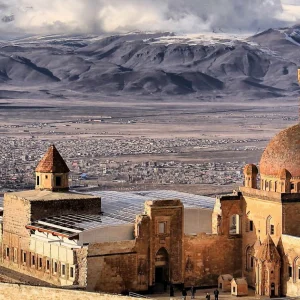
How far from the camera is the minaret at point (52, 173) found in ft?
181

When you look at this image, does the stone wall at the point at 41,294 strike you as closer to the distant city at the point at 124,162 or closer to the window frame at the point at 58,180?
the window frame at the point at 58,180

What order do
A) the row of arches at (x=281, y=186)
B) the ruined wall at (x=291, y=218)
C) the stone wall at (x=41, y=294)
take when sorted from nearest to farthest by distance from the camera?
the stone wall at (x=41, y=294), the ruined wall at (x=291, y=218), the row of arches at (x=281, y=186)

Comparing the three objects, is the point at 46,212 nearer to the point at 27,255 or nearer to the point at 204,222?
the point at 27,255

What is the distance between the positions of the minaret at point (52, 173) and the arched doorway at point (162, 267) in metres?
6.64

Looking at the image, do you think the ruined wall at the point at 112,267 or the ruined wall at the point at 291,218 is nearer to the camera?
the ruined wall at the point at 112,267

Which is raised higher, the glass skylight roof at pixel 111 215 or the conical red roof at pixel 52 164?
the conical red roof at pixel 52 164

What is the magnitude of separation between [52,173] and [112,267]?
724cm

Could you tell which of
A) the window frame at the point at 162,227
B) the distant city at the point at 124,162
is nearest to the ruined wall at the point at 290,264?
the window frame at the point at 162,227

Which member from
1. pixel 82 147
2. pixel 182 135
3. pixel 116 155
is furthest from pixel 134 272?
pixel 182 135

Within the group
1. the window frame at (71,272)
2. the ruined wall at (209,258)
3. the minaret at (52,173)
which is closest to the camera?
the window frame at (71,272)

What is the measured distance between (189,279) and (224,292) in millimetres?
1642

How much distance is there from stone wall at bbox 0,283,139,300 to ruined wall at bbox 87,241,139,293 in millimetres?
2169

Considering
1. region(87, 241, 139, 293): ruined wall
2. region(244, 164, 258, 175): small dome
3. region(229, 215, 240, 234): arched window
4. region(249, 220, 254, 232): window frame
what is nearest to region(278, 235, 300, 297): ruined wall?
region(249, 220, 254, 232): window frame

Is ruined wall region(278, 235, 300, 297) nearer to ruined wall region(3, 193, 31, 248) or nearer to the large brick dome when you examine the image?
the large brick dome
